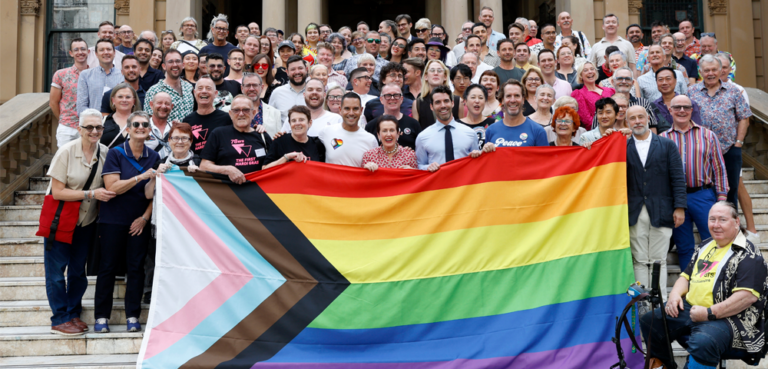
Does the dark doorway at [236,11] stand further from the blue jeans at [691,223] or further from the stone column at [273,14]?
the blue jeans at [691,223]

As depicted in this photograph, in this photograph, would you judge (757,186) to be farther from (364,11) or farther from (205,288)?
(364,11)

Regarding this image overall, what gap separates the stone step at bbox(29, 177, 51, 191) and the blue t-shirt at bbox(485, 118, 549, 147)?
6.68 m

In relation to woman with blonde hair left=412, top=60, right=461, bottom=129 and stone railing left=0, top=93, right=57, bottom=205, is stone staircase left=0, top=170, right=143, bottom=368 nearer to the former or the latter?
stone railing left=0, top=93, right=57, bottom=205

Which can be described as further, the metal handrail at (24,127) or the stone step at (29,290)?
the metal handrail at (24,127)

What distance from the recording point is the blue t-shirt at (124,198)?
6.49 meters

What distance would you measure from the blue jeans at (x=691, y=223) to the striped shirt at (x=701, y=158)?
139 millimetres

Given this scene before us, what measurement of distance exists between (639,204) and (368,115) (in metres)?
3.28

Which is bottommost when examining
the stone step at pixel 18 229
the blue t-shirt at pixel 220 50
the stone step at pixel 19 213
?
the stone step at pixel 18 229

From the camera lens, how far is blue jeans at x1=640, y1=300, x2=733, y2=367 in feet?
17.3

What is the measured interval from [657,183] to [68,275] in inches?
236

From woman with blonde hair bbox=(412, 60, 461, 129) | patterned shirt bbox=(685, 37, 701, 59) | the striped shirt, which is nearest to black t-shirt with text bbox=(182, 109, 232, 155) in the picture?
woman with blonde hair bbox=(412, 60, 461, 129)

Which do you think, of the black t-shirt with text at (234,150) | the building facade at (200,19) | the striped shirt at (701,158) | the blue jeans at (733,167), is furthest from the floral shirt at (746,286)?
the building facade at (200,19)

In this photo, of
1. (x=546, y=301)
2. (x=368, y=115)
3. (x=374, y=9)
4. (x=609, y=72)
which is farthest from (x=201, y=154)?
(x=374, y=9)

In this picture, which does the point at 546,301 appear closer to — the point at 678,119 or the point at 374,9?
the point at 678,119
